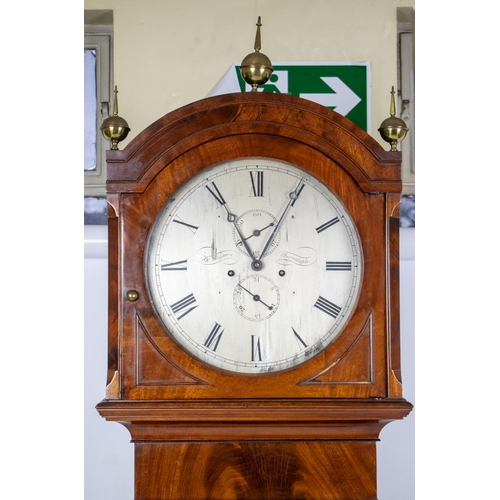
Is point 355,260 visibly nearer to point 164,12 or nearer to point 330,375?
point 330,375

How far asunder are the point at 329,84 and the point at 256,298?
691mm

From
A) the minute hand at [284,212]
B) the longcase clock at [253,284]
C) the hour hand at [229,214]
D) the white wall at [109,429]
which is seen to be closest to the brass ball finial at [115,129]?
the longcase clock at [253,284]

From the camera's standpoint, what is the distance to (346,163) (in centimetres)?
124

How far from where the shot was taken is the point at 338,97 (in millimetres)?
1705

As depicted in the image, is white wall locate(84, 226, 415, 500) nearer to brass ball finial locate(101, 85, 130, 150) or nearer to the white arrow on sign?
the white arrow on sign

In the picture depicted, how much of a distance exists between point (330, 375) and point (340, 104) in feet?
2.41

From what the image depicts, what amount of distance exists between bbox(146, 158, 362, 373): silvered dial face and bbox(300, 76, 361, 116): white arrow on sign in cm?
51

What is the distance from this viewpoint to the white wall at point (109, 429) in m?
1.67

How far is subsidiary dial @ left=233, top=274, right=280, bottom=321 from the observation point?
4.00 ft

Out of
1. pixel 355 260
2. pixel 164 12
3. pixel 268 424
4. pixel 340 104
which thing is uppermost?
pixel 164 12

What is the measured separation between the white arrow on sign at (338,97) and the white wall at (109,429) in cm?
32

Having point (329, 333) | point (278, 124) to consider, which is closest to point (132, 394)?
point (329, 333)

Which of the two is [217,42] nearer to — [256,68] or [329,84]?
[329,84]

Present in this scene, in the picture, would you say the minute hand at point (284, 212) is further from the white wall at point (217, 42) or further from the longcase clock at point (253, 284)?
the white wall at point (217, 42)
